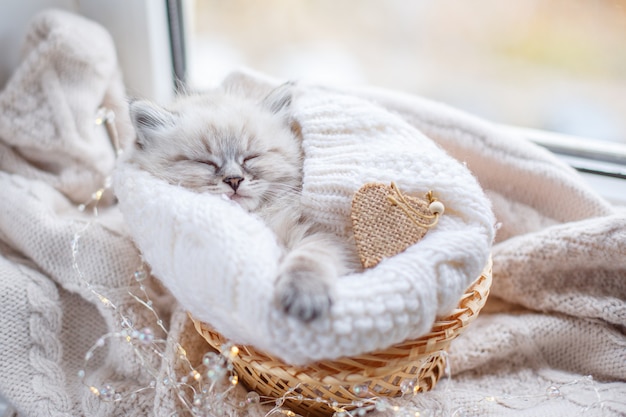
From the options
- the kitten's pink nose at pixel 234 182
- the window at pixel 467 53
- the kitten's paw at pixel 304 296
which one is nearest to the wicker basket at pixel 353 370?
the kitten's paw at pixel 304 296

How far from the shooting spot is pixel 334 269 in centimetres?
87

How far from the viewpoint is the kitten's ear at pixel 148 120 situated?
43.9 inches

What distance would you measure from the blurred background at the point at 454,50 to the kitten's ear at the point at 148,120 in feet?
1.69

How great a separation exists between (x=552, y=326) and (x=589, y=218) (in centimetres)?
28

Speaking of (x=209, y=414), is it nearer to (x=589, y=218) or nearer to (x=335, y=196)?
(x=335, y=196)

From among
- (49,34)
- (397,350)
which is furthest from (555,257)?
(49,34)

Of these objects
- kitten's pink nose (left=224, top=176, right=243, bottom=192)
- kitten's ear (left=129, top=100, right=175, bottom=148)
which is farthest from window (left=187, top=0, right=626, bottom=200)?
kitten's pink nose (left=224, top=176, right=243, bottom=192)

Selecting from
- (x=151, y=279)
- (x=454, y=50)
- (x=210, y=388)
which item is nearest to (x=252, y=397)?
(x=210, y=388)

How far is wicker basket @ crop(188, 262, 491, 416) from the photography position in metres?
0.85

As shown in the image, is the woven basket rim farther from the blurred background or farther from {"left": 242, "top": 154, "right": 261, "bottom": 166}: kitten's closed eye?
the blurred background

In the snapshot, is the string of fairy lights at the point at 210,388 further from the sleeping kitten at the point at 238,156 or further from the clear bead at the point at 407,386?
the sleeping kitten at the point at 238,156

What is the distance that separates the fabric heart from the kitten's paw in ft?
0.52

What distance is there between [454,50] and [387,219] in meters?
0.85

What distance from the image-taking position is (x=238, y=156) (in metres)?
1.09
